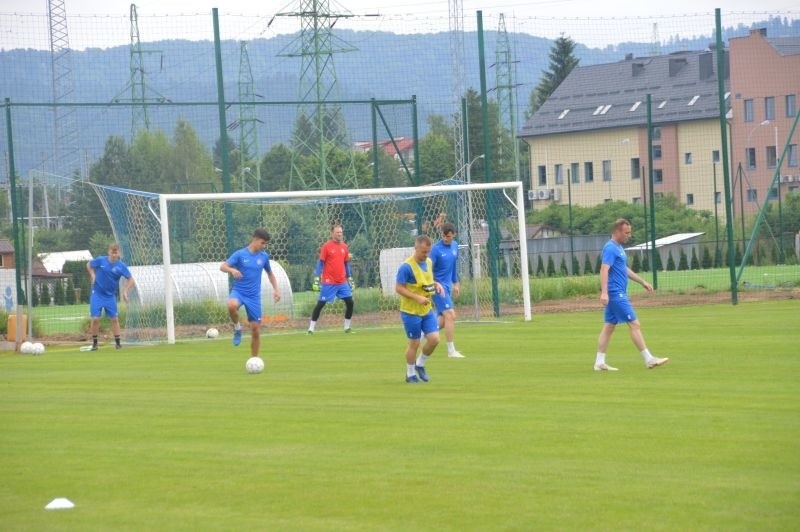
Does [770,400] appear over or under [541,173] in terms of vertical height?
under

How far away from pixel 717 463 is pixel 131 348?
56.3 ft

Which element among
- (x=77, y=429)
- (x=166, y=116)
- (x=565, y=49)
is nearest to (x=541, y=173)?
(x=565, y=49)

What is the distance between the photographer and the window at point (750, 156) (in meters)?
70.5

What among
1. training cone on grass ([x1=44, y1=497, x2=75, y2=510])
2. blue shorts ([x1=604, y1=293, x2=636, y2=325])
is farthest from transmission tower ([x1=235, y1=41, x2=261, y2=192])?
training cone on grass ([x1=44, y1=497, x2=75, y2=510])

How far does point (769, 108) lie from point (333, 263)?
48970 millimetres

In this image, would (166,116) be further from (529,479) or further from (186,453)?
(529,479)

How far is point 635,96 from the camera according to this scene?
7925 centimetres

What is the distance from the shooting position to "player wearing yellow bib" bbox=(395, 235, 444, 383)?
52.9 feet

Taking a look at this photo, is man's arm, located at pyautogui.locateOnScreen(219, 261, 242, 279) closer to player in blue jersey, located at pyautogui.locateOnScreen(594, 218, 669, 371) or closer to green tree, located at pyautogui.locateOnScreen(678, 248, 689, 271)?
player in blue jersey, located at pyautogui.locateOnScreen(594, 218, 669, 371)

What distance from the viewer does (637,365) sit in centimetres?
1664

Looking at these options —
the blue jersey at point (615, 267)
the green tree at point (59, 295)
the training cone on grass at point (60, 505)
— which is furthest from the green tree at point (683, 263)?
the training cone on grass at point (60, 505)

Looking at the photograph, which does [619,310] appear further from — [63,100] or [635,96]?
[635,96]

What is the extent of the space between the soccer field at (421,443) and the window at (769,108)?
170 ft

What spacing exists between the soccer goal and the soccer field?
309 inches
